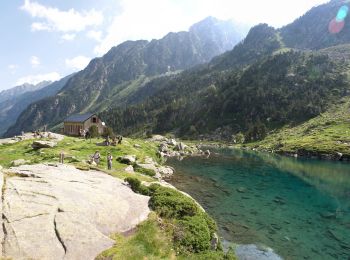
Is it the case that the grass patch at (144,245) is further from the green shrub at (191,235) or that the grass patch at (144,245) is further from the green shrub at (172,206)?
the green shrub at (172,206)

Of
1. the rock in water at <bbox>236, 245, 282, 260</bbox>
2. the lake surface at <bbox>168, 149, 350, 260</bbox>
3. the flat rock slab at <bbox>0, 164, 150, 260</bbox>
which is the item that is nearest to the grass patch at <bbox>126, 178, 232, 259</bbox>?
the flat rock slab at <bbox>0, 164, 150, 260</bbox>

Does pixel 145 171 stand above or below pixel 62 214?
below

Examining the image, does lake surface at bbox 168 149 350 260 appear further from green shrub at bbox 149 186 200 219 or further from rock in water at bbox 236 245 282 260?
green shrub at bbox 149 186 200 219

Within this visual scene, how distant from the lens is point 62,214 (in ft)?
72.3

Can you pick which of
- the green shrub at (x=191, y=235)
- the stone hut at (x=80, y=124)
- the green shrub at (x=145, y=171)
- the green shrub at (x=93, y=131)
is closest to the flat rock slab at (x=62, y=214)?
the green shrub at (x=191, y=235)

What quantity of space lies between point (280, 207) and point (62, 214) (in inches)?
1300

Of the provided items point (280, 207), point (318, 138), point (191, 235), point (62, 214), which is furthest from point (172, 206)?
point (318, 138)

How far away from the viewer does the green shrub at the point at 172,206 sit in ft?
89.9

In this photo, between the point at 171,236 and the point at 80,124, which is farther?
the point at 80,124

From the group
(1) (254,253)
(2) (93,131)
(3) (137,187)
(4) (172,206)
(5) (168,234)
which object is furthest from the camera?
(2) (93,131)

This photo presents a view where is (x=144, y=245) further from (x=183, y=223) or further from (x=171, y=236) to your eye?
→ (x=183, y=223)

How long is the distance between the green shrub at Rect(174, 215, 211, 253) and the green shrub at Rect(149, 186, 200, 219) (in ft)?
3.54

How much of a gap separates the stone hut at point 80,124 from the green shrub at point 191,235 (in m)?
94.9

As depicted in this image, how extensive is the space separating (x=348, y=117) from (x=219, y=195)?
160m
